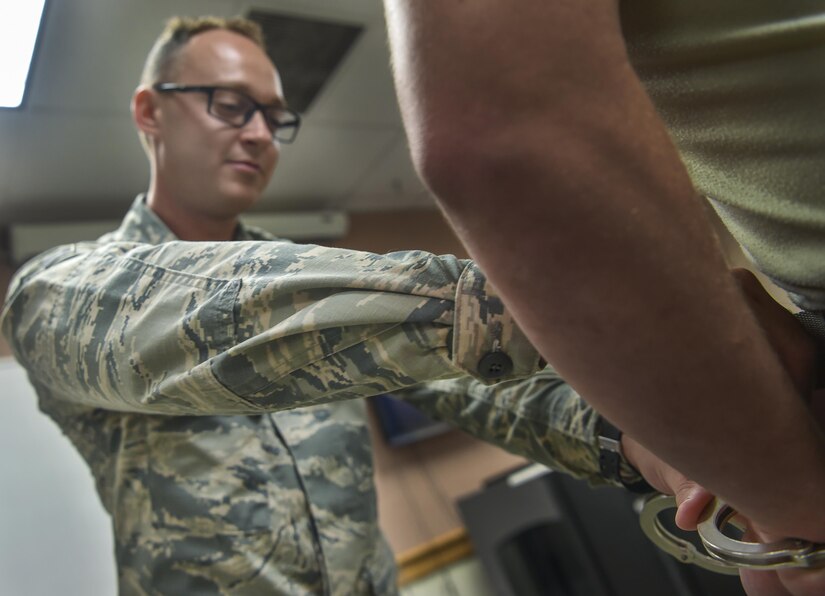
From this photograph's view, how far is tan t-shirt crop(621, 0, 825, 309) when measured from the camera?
0.29 m

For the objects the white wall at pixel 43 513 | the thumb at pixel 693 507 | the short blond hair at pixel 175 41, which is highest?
the short blond hair at pixel 175 41

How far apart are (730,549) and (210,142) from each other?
922mm

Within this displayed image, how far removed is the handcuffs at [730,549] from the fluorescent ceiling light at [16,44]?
161 centimetres

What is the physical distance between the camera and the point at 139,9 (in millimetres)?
1398

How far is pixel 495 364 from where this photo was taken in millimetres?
320

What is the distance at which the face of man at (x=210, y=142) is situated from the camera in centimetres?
93

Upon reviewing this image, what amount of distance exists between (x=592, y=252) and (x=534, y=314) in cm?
4

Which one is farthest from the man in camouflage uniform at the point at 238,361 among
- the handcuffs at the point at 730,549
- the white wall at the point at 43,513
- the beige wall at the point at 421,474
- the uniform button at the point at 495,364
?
the beige wall at the point at 421,474

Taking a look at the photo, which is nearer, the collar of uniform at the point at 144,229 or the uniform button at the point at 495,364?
the uniform button at the point at 495,364

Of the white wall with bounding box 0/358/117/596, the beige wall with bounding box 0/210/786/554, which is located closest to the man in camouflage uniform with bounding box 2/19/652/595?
the white wall with bounding box 0/358/117/596

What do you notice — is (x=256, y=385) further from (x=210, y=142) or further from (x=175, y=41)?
(x=175, y=41)

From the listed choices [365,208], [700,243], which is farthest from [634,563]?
[365,208]

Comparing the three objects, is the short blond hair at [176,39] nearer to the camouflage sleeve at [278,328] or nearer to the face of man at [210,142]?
the face of man at [210,142]

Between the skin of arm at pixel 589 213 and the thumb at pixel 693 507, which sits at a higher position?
the skin of arm at pixel 589 213
